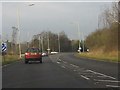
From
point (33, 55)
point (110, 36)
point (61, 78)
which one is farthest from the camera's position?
point (110, 36)

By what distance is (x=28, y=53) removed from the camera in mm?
46281

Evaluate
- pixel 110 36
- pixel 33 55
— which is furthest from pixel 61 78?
pixel 110 36

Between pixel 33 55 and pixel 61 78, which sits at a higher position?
pixel 33 55

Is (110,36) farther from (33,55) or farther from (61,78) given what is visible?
(61,78)

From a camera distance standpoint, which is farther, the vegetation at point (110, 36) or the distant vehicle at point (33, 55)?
the vegetation at point (110, 36)

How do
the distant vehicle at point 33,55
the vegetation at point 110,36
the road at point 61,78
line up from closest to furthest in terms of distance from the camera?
the road at point 61,78 < the distant vehicle at point 33,55 < the vegetation at point 110,36

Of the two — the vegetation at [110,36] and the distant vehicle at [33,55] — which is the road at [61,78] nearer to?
the distant vehicle at [33,55]

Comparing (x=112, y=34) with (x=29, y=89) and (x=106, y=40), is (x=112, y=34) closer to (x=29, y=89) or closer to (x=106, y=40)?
(x=106, y=40)

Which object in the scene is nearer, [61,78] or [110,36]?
[61,78]

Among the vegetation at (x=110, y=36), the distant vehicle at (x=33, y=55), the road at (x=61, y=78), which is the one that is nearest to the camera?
the road at (x=61, y=78)

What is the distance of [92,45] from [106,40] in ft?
75.2

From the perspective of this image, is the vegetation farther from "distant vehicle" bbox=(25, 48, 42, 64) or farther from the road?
the road

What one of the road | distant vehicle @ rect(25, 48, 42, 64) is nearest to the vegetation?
distant vehicle @ rect(25, 48, 42, 64)

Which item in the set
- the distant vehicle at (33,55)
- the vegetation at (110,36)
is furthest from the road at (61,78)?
the vegetation at (110,36)
